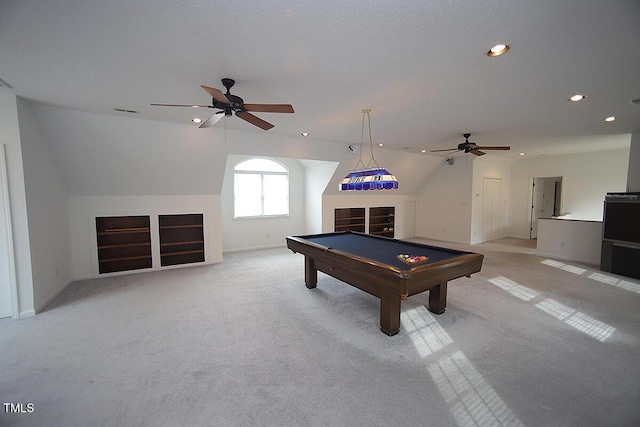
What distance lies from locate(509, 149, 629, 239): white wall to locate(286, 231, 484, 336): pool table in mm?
6318

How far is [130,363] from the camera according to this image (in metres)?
2.29

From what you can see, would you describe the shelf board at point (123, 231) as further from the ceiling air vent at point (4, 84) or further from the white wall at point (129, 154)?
the ceiling air vent at point (4, 84)

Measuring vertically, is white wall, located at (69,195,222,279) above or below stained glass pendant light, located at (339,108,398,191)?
below

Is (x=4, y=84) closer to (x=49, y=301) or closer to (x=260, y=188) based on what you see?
(x=49, y=301)

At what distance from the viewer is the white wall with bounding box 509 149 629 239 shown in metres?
6.37

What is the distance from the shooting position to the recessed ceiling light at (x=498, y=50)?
6.53 feet

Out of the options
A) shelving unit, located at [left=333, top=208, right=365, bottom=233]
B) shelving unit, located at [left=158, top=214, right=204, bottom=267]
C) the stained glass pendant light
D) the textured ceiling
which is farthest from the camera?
Answer: shelving unit, located at [left=333, top=208, right=365, bottom=233]

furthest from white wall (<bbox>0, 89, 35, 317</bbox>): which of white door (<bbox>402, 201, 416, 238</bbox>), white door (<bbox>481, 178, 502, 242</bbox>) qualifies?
white door (<bbox>481, 178, 502, 242</bbox>)

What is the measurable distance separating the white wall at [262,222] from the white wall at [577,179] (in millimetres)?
6697

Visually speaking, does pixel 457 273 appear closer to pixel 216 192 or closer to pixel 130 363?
pixel 130 363

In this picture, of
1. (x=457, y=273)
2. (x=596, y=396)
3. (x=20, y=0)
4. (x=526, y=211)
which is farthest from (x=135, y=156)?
(x=526, y=211)

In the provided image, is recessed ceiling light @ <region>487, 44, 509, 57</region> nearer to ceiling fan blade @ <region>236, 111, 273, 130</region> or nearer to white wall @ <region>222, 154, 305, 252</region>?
ceiling fan blade @ <region>236, 111, 273, 130</region>

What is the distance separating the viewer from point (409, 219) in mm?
8750

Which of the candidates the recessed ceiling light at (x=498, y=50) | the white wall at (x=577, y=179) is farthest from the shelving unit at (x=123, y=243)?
the white wall at (x=577, y=179)
